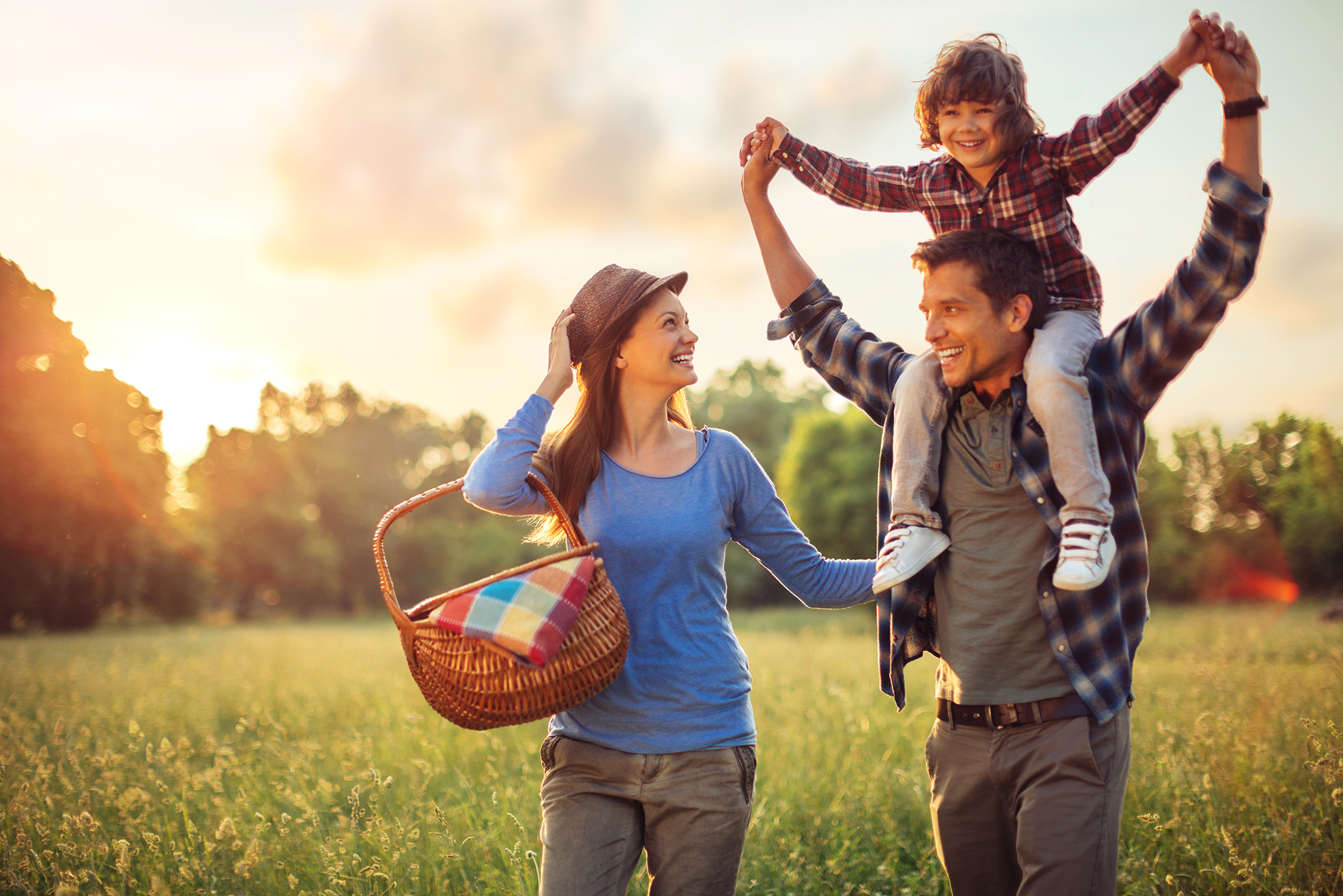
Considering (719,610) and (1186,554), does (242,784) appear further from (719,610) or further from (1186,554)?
(1186,554)

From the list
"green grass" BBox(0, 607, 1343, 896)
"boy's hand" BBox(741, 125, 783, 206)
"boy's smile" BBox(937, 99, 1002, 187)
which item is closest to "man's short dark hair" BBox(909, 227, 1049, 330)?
"boy's smile" BBox(937, 99, 1002, 187)

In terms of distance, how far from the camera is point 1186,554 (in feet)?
102

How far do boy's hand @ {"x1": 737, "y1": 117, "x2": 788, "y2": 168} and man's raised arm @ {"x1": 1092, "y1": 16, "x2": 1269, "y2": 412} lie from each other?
1.32 meters

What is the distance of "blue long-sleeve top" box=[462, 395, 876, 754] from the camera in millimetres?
2689

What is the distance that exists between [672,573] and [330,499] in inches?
1887

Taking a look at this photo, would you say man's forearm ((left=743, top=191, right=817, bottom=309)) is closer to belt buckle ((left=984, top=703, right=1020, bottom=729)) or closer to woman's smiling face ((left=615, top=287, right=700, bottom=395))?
woman's smiling face ((left=615, top=287, right=700, bottom=395))

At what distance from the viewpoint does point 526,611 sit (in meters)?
2.23

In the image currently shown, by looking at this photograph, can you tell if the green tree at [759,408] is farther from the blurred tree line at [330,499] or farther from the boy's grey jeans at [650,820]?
the boy's grey jeans at [650,820]

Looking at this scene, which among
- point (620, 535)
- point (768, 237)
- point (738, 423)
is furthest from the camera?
point (738, 423)

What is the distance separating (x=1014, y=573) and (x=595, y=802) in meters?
1.41

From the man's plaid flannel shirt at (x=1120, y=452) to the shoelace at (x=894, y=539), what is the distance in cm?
16

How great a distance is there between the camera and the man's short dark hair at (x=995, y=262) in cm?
246

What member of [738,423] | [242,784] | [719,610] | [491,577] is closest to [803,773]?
[719,610]

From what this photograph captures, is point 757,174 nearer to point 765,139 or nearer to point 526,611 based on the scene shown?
point 765,139
